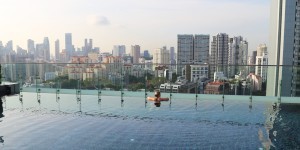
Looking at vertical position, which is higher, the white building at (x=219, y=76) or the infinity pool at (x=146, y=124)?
the white building at (x=219, y=76)

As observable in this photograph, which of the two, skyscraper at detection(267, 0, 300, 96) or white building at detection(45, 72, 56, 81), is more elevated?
skyscraper at detection(267, 0, 300, 96)

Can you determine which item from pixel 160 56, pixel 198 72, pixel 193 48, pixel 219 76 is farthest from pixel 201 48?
pixel 219 76

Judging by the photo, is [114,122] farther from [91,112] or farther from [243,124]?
[243,124]

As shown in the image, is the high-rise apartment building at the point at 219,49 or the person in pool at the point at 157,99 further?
the high-rise apartment building at the point at 219,49

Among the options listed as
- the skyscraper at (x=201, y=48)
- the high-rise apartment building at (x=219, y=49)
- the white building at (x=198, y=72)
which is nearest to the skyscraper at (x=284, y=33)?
the skyscraper at (x=201, y=48)

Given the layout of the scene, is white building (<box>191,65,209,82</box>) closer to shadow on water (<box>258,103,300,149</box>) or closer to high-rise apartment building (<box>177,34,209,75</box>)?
shadow on water (<box>258,103,300,149</box>)

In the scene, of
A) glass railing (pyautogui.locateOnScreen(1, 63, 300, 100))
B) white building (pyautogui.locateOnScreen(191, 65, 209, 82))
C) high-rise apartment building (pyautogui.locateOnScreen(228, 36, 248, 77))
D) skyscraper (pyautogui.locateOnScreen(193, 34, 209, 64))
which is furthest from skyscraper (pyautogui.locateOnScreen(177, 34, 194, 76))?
white building (pyautogui.locateOnScreen(191, 65, 209, 82))

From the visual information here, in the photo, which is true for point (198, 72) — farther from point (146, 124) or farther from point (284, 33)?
point (284, 33)

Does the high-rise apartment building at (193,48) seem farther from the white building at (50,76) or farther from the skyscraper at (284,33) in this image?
the white building at (50,76)
